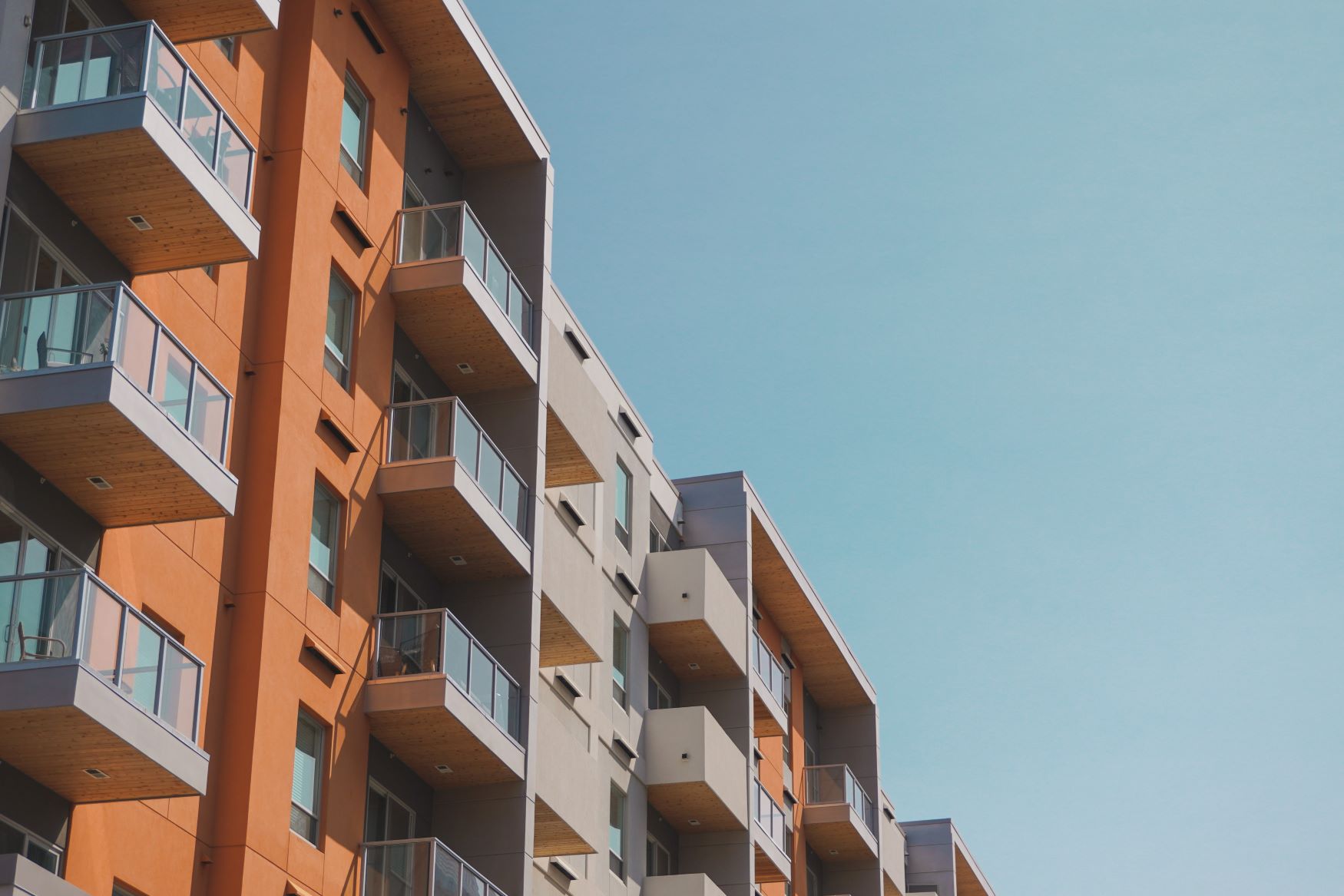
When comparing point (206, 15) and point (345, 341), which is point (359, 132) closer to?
point (345, 341)

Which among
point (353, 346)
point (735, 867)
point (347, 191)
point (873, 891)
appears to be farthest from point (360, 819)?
point (873, 891)

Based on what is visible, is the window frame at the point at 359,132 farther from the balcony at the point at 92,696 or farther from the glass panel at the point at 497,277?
the balcony at the point at 92,696

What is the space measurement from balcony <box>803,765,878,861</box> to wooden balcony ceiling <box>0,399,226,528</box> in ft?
107

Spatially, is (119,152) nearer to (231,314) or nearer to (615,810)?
(231,314)

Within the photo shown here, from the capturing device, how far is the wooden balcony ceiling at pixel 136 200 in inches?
864

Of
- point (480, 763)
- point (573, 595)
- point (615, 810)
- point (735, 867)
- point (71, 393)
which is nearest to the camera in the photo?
point (71, 393)

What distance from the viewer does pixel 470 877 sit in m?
28.9

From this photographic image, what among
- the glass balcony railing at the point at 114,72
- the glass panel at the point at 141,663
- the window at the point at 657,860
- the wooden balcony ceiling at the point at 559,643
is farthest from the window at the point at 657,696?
the glass panel at the point at 141,663

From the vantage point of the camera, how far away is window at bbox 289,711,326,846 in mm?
25984

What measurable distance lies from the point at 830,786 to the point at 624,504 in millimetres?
14745

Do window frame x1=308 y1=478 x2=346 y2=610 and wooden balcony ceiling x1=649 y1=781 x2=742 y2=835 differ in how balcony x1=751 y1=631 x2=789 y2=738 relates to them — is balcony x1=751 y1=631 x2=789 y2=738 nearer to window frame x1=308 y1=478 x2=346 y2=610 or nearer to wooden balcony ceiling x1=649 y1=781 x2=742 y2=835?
wooden balcony ceiling x1=649 y1=781 x2=742 y2=835

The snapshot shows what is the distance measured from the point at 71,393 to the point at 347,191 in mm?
9622

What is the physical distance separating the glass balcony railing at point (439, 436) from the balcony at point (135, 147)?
662cm

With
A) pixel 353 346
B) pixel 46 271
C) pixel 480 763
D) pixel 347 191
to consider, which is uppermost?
pixel 347 191
